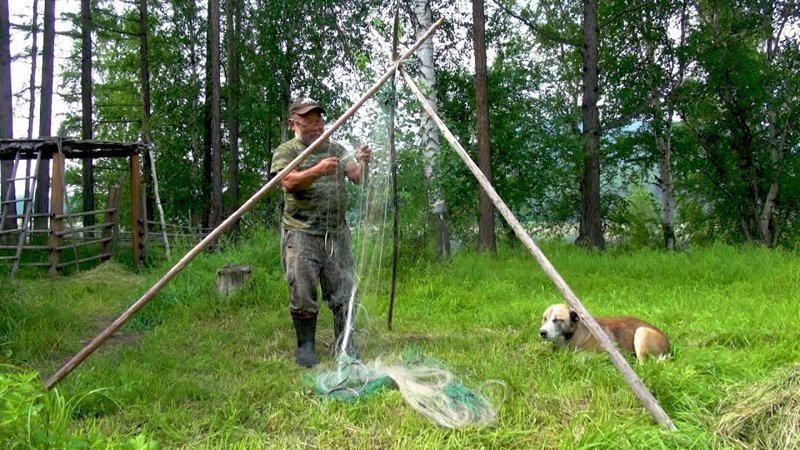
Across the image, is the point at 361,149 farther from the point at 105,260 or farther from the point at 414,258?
the point at 105,260

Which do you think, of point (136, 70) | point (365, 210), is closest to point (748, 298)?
point (365, 210)

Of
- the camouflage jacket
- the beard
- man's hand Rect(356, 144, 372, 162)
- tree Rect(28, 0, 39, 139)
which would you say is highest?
tree Rect(28, 0, 39, 139)

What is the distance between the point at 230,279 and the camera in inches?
293

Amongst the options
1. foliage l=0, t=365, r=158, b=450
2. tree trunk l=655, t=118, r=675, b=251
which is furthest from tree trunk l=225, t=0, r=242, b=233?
foliage l=0, t=365, r=158, b=450

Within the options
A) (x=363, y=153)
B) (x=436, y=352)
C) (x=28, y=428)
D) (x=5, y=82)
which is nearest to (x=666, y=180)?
(x=436, y=352)

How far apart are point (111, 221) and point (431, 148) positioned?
6952 millimetres

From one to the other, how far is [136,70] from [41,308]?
20.6 metres

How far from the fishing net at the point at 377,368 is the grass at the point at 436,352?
9 cm

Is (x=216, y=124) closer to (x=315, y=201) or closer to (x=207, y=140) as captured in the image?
(x=207, y=140)

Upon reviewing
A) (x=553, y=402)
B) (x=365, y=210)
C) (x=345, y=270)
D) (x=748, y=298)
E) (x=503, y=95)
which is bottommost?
(x=553, y=402)

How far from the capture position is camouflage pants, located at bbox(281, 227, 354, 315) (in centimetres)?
496

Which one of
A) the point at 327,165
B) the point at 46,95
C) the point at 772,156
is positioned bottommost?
the point at 327,165

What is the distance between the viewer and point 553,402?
3832 mm

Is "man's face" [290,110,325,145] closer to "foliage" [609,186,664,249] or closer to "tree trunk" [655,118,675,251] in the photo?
"tree trunk" [655,118,675,251]
